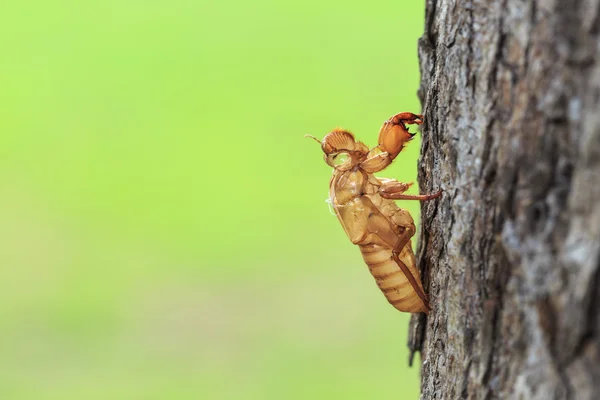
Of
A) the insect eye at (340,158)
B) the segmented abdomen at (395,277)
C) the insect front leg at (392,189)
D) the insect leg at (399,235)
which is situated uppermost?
the insect eye at (340,158)

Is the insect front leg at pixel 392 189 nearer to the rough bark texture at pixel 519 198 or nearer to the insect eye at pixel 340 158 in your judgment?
the insect eye at pixel 340 158

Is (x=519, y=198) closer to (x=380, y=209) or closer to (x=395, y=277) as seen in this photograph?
(x=395, y=277)

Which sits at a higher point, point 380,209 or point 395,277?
point 380,209

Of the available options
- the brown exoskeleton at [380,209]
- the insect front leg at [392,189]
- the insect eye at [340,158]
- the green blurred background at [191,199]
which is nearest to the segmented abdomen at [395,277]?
the brown exoskeleton at [380,209]

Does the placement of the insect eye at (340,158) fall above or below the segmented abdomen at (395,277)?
above

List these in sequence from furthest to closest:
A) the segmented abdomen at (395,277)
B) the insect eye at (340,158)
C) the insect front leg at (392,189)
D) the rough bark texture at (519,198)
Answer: the insect eye at (340,158) < the insect front leg at (392,189) < the segmented abdomen at (395,277) < the rough bark texture at (519,198)

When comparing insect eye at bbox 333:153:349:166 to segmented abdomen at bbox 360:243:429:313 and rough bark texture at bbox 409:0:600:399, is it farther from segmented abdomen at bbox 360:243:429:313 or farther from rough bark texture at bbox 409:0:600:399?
rough bark texture at bbox 409:0:600:399

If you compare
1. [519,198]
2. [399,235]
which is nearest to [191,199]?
[399,235]
